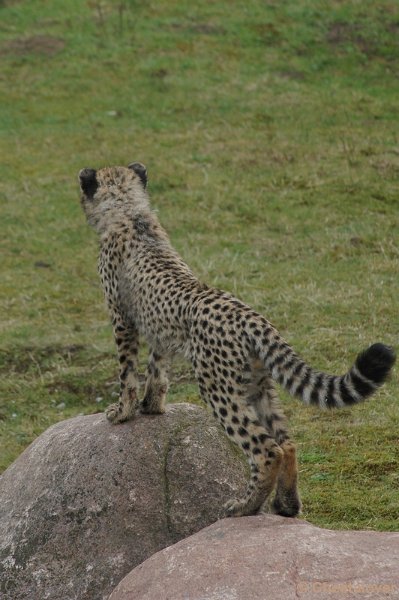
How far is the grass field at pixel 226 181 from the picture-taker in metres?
10.3

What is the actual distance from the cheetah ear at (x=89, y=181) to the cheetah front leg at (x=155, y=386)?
4.65ft

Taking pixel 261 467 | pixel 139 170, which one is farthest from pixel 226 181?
pixel 261 467

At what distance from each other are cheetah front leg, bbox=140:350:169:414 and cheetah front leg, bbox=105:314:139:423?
82 mm

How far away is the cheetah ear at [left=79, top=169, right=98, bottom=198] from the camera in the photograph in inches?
319

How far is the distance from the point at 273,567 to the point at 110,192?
362 centimetres

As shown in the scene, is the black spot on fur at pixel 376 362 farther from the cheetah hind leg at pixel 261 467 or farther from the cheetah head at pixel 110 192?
the cheetah head at pixel 110 192

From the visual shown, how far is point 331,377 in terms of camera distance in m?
5.82

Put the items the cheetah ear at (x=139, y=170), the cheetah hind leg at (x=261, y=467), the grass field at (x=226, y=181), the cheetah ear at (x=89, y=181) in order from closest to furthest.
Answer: the cheetah hind leg at (x=261, y=467)
the cheetah ear at (x=89, y=181)
the cheetah ear at (x=139, y=170)
the grass field at (x=226, y=181)

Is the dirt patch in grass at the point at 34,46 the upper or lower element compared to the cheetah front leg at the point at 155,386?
lower

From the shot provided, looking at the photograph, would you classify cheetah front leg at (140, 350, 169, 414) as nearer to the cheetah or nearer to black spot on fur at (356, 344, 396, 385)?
the cheetah

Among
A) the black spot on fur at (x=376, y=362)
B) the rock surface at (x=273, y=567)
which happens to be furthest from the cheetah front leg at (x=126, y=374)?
the black spot on fur at (x=376, y=362)

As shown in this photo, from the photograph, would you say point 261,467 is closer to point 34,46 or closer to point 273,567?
point 273,567

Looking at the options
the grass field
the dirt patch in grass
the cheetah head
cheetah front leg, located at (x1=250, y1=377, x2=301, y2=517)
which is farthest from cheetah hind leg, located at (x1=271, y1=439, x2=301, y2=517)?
the dirt patch in grass

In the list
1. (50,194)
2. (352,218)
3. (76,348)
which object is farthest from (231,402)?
(50,194)
